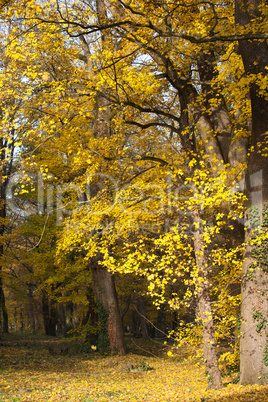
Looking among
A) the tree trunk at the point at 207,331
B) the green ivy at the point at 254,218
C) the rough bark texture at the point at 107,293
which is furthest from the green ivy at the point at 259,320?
the rough bark texture at the point at 107,293

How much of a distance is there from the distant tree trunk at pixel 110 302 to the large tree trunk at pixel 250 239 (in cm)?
762

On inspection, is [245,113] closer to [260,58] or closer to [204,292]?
Result: [260,58]

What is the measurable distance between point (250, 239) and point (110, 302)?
8.42 m

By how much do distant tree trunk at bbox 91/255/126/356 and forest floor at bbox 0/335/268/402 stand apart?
71 centimetres

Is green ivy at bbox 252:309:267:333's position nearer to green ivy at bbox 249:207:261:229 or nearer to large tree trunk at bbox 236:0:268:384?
large tree trunk at bbox 236:0:268:384

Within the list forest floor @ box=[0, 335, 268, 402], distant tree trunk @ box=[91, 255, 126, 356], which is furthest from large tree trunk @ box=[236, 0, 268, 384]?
distant tree trunk @ box=[91, 255, 126, 356]

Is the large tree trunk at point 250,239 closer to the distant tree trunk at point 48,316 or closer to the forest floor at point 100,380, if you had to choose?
the forest floor at point 100,380

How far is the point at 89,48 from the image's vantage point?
14.5 m

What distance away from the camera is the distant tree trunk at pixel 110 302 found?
46.0ft

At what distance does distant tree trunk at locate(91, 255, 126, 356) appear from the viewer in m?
14.0

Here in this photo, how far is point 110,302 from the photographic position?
1434 centimetres

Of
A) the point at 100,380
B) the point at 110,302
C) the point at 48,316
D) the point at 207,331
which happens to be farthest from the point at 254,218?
the point at 48,316

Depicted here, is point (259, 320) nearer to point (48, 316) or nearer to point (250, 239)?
point (250, 239)

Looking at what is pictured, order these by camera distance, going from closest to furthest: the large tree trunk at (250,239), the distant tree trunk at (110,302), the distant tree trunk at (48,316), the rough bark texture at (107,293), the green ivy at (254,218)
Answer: the large tree trunk at (250,239) → the green ivy at (254,218) → the rough bark texture at (107,293) → the distant tree trunk at (110,302) → the distant tree trunk at (48,316)
